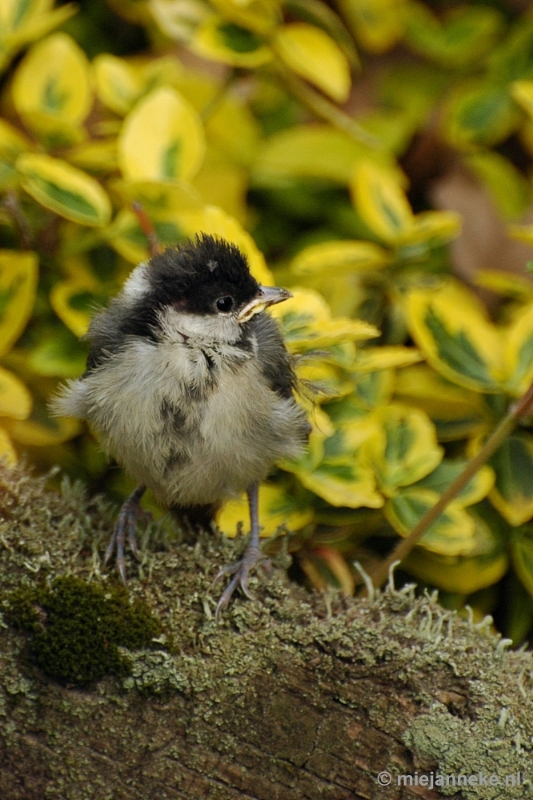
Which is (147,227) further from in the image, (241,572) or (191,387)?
(241,572)

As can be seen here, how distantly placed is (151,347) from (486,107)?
181 centimetres

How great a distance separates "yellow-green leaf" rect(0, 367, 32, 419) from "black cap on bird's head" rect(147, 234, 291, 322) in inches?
19.7

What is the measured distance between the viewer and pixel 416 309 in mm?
2236

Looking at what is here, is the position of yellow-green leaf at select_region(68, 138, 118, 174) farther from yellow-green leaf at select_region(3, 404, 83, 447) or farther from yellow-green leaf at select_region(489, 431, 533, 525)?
yellow-green leaf at select_region(489, 431, 533, 525)

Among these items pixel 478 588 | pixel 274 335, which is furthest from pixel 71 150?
pixel 478 588

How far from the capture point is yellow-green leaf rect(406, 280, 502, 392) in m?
2.16

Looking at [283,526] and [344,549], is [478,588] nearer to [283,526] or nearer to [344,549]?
[344,549]

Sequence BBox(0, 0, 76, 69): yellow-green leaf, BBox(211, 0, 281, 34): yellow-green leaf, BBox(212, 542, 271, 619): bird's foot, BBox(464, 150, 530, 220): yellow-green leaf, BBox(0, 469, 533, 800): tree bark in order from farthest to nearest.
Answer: BBox(464, 150, 530, 220): yellow-green leaf → BBox(211, 0, 281, 34): yellow-green leaf → BBox(0, 0, 76, 69): yellow-green leaf → BBox(212, 542, 271, 619): bird's foot → BBox(0, 469, 533, 800): tree bark

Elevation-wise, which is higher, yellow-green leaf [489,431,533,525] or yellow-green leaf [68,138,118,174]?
yellow-green leaf [68,138,118,174]

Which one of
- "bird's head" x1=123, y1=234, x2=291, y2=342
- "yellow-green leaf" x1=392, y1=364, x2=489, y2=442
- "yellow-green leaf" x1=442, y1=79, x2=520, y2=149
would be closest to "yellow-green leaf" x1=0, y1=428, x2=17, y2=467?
"bird's head" x1=123, y1=234, x2=291, y2=342

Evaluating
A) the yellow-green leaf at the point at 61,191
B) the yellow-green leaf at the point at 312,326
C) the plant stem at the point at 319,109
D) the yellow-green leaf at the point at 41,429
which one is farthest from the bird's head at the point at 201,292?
the plant stem at the point at 319,109

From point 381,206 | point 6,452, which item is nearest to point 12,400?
point 6,452

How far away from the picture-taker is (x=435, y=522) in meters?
1.97

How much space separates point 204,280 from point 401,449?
66 cm
